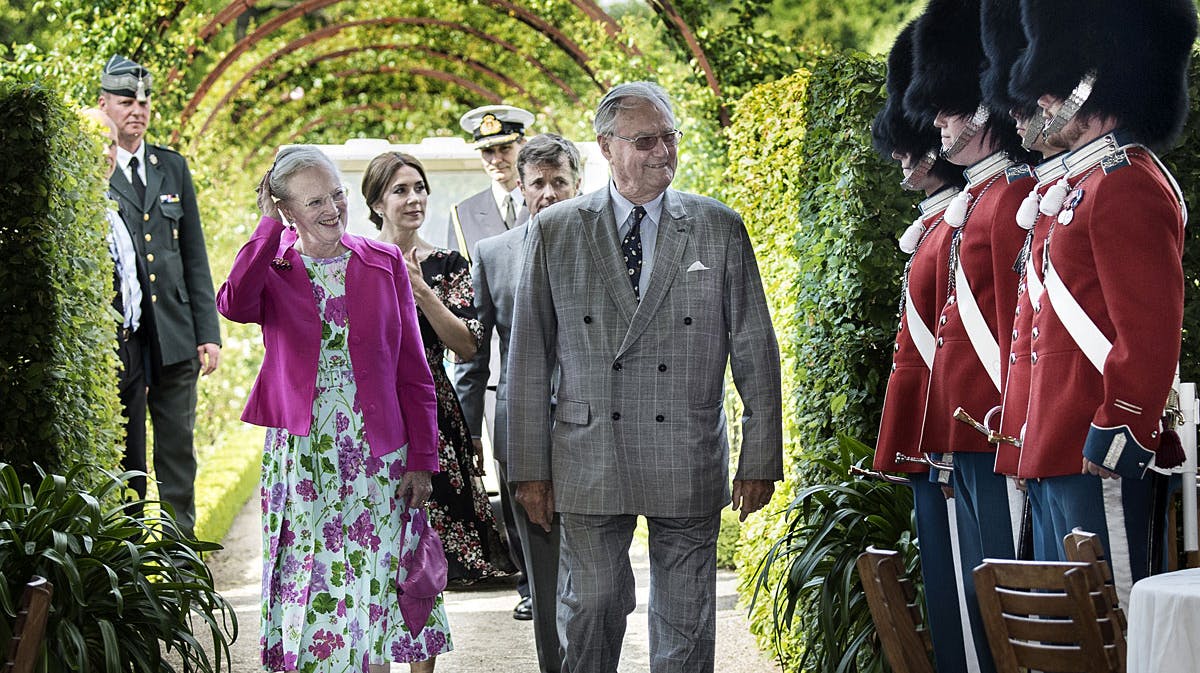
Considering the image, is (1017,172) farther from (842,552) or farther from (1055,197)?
(842,552)

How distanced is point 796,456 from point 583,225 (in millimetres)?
1697

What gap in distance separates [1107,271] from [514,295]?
2561 millimetres

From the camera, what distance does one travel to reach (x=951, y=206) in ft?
13.4

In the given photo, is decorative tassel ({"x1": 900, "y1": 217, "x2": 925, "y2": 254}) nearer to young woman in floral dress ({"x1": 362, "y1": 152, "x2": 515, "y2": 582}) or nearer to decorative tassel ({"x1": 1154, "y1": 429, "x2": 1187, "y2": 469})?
decorative tassel ({"x1": 1154, "y1": 429, "x2": 1187, "y2": 469})

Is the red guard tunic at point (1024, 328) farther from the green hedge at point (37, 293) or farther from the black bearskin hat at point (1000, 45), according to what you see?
the green hedge at point (37, 293)

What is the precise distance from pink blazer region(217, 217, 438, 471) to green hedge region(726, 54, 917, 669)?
54.2 inches

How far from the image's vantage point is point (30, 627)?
3.42m

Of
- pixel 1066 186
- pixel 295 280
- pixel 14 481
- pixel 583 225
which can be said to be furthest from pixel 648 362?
pixel 14 481

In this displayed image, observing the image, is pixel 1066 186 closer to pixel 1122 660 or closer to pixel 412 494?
pixel 1122 660

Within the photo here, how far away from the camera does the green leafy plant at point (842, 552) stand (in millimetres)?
4715

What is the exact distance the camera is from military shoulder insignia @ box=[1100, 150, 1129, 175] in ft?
11.3

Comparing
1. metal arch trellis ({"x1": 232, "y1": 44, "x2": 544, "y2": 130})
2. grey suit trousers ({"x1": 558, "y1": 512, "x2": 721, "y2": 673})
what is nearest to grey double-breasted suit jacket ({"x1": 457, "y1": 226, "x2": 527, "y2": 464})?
grey suit trousers ({"x1": 558, "y1": 512, "x2": 721, "y2": 673})

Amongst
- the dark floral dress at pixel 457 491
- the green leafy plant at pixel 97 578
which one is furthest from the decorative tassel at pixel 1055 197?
the green leafy plant at pixel 97 578

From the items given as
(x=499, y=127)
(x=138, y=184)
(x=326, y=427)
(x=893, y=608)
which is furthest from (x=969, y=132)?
(x=138, y=184)
